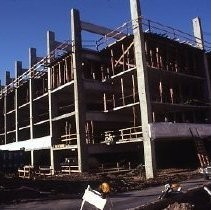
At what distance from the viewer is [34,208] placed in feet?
46.8

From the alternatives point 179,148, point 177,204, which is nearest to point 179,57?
point 179,148

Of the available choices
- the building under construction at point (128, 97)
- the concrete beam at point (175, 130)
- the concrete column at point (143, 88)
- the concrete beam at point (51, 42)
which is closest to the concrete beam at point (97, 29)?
A: the building under construction at point (128, 97)

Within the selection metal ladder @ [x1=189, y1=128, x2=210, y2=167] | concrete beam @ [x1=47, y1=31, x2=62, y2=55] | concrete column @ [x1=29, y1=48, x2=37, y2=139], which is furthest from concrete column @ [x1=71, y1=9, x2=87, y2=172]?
concrete column @ [x1=29, y1=48, x2=37, y2=139]

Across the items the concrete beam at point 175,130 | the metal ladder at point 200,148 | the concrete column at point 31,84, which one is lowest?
the metal ladder at point 200,148

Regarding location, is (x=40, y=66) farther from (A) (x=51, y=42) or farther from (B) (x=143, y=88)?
(B) (x=143, y=88)

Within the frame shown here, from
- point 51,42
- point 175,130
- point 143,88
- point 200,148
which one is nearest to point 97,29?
point 51,42

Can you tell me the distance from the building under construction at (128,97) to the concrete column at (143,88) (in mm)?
75

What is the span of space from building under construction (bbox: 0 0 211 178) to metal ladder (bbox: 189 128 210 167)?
3.3 inches

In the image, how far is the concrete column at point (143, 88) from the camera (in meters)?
25.1

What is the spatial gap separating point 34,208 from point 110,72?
67.2 feet

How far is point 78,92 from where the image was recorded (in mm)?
29500

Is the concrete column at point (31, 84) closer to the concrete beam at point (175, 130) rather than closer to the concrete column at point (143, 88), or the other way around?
the concrete column at point (143, 88)

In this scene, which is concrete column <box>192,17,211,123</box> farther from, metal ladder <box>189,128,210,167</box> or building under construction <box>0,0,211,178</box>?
metal ladder <box>189,128,210,167</box>

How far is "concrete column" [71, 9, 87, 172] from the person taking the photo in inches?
1129
